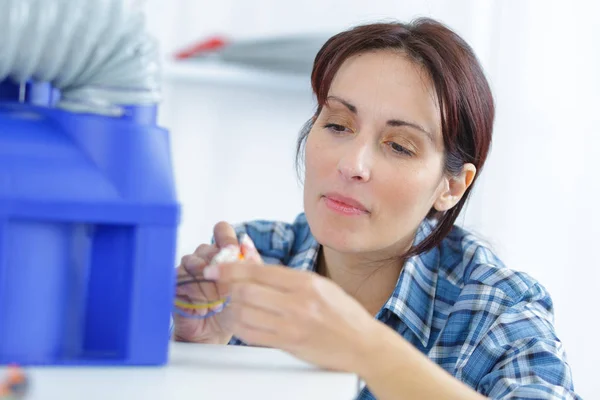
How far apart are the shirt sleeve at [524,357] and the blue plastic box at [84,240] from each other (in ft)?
1.70

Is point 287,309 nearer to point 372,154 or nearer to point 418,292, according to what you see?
point 372,154

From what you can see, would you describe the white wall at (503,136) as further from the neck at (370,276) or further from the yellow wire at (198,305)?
the yellow wire at (198,305)

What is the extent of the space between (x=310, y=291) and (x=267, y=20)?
1504 millimetres

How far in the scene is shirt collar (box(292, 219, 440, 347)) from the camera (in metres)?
1.30

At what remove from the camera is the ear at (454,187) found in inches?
54.3

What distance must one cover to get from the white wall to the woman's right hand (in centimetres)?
101

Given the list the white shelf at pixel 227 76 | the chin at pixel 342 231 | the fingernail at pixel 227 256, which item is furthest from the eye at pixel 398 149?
the white shelf at pixel 227 76

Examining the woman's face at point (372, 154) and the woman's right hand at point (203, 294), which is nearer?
the woman's right hand at point (203, 294)

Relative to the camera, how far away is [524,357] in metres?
1.10

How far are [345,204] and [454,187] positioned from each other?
0.87ft

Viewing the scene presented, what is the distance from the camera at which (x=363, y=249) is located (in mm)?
1244

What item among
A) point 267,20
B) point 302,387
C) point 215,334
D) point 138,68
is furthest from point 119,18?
point 267,20

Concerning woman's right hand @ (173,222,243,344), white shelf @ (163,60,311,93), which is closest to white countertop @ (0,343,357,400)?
woman's right hand @ (173,222,243,344)

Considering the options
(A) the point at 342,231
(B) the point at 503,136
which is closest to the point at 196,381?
(A) the point at 342,231
